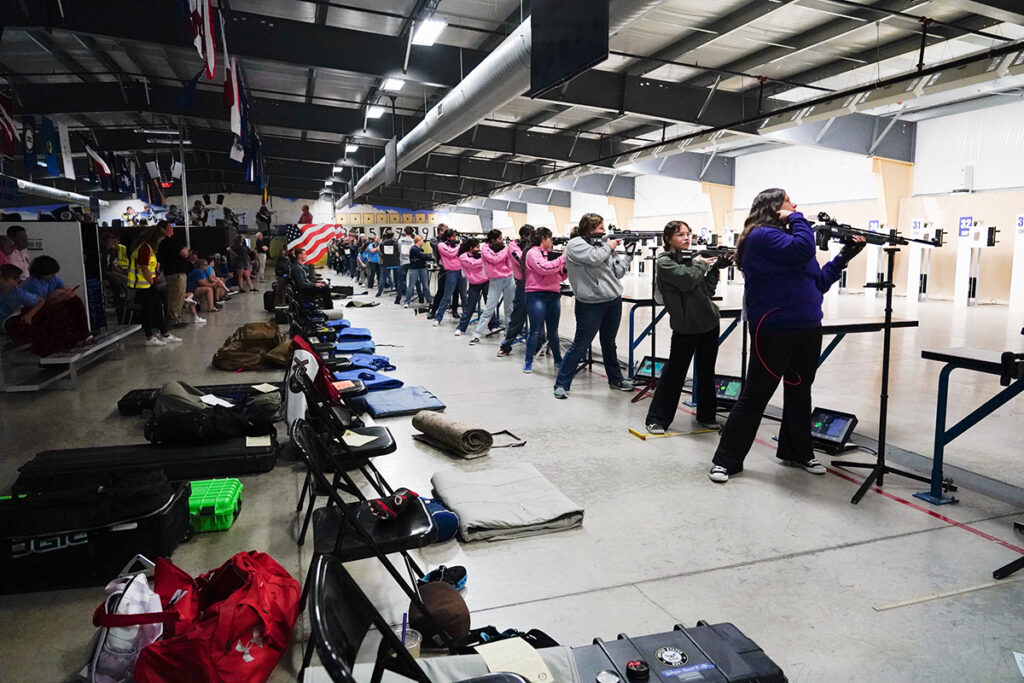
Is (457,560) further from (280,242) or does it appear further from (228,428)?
(280,242)

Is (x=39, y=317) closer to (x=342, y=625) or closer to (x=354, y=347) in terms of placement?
(x=354, y=347)

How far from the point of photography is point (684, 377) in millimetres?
4594

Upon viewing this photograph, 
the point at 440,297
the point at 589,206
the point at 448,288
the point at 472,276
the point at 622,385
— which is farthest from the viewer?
the point at 589,206

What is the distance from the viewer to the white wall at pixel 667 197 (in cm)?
2206

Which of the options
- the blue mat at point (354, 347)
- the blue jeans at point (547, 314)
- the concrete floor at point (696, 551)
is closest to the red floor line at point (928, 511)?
the concrete floor at point (696, 551)

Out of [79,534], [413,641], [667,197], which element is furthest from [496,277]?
[667,197]

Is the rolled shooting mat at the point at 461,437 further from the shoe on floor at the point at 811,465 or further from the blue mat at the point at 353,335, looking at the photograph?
the blue mat at the point at 353,335

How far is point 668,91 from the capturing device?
11117 millimetres

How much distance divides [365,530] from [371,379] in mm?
3958

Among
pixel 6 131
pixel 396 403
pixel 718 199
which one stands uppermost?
pixel 6 131

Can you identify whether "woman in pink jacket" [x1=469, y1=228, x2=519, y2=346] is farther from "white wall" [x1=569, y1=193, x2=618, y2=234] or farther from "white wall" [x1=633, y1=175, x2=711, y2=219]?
"white wall" [x1=569, y1=193, x2=618, y2=234]

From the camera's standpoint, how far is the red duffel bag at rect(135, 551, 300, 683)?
1.84 m

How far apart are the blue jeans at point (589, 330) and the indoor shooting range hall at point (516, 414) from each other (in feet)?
0.09

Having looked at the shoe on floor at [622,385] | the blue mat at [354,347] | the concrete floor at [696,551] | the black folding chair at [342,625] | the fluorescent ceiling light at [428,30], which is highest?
the fluorescent ceiling light at [428,30]
